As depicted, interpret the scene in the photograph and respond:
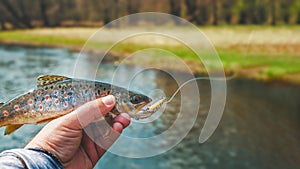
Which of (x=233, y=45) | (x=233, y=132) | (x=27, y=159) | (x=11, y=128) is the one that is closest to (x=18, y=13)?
(x=233, y=45)

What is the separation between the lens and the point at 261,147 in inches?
384

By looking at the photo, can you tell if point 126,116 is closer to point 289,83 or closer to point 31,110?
point 31,110

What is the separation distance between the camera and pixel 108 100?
6.48ft

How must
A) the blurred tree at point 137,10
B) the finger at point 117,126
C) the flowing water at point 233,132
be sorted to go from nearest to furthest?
1. the finger at point 117,126
2. the flowing water at point 233,132
3. the blurred tree at point 137,10

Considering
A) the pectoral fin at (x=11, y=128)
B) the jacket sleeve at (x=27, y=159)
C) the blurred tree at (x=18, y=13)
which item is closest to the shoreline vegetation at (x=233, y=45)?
the blurred tree at (x=18, y=13)

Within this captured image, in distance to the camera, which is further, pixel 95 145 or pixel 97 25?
pixel 97 25

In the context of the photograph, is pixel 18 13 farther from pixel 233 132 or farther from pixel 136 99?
pixel 136 99

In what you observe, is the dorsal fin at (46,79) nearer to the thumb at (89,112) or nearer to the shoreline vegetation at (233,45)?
the thumb at (89,112)

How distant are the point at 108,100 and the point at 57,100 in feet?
0.68

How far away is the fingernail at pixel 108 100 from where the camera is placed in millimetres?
1971

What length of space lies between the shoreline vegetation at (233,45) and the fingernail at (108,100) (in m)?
10.5

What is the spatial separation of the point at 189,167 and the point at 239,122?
3.28 metres

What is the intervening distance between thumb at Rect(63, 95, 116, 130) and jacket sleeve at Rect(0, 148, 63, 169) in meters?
0.19

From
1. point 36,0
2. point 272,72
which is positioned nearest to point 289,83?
point 272,72
